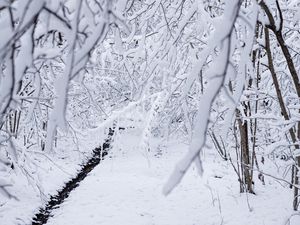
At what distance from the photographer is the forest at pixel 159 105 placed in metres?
1.36

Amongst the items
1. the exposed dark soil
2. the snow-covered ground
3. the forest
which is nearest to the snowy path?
the forest

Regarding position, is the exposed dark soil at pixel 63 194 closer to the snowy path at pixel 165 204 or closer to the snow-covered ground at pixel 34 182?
the snow-covered ground at pixel 34 182

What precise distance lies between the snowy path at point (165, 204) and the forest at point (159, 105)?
3cm

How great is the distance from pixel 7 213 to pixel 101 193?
2538 millimetres

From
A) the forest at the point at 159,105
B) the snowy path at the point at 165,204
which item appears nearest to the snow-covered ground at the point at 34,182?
the forest at the point at 159,105

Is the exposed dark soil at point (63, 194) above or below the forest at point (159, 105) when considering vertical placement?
below

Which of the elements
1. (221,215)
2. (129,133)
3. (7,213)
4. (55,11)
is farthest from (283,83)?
(129,133)

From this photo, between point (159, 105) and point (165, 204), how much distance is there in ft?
8.14

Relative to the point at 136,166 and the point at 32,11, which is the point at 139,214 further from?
the point at 32,11

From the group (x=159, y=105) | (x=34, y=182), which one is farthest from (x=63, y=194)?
(x=159, y=105)

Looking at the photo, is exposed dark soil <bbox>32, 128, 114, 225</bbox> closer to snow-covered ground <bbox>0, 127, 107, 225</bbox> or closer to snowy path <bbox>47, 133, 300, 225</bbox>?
snow-covered ground <bbox>0, 127, 107, 225</bbox>

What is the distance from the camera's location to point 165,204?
8.84 metres

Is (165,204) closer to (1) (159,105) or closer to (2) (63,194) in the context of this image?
(1) (159,105)

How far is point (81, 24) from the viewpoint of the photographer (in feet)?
5.57
